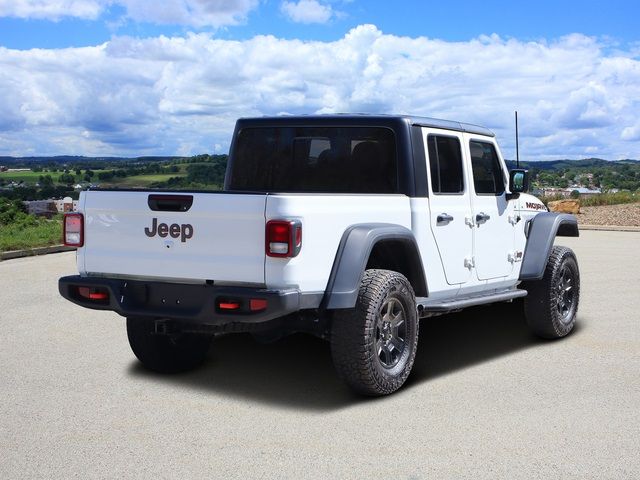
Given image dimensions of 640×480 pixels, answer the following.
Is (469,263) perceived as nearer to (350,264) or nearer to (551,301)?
(551,301)

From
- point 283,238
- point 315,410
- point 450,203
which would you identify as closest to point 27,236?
point 450,203

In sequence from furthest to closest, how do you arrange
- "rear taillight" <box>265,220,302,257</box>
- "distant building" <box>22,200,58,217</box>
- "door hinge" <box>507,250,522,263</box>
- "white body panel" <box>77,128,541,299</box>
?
1. "distant building" <box>22,200,58,217</box>
2. "door hinge" <box>507,250,522,263</box>
3. "white body panel" <box>77,128,541,299</box>
4. "rear taillight" <box>265,220,302,257</box>

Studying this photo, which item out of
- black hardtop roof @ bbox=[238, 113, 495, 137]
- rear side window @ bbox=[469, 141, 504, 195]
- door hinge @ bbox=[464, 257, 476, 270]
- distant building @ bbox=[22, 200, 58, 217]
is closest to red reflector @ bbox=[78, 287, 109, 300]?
black hardtop roof @ bbox=[238, 113, 495, 137]

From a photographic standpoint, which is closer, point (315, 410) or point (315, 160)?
point (315, 410)

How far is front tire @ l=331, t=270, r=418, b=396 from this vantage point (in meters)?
5.58

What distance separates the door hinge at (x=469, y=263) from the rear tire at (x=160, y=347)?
228 centimetres

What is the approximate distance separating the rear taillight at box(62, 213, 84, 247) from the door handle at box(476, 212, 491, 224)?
10.5 feet

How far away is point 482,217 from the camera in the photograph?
7.14 metres

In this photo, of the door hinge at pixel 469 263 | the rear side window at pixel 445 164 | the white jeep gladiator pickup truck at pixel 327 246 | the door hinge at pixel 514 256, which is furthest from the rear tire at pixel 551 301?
the rear side window at pixel 445 164

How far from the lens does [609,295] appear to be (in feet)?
34.6

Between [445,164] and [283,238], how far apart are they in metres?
2.17

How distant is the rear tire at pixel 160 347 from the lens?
21.4 feet

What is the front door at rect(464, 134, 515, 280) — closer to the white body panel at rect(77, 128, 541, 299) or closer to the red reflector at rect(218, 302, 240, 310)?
the white body panel at rect(77, 128, 541, 299)

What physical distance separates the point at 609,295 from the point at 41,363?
6954 millimetres
